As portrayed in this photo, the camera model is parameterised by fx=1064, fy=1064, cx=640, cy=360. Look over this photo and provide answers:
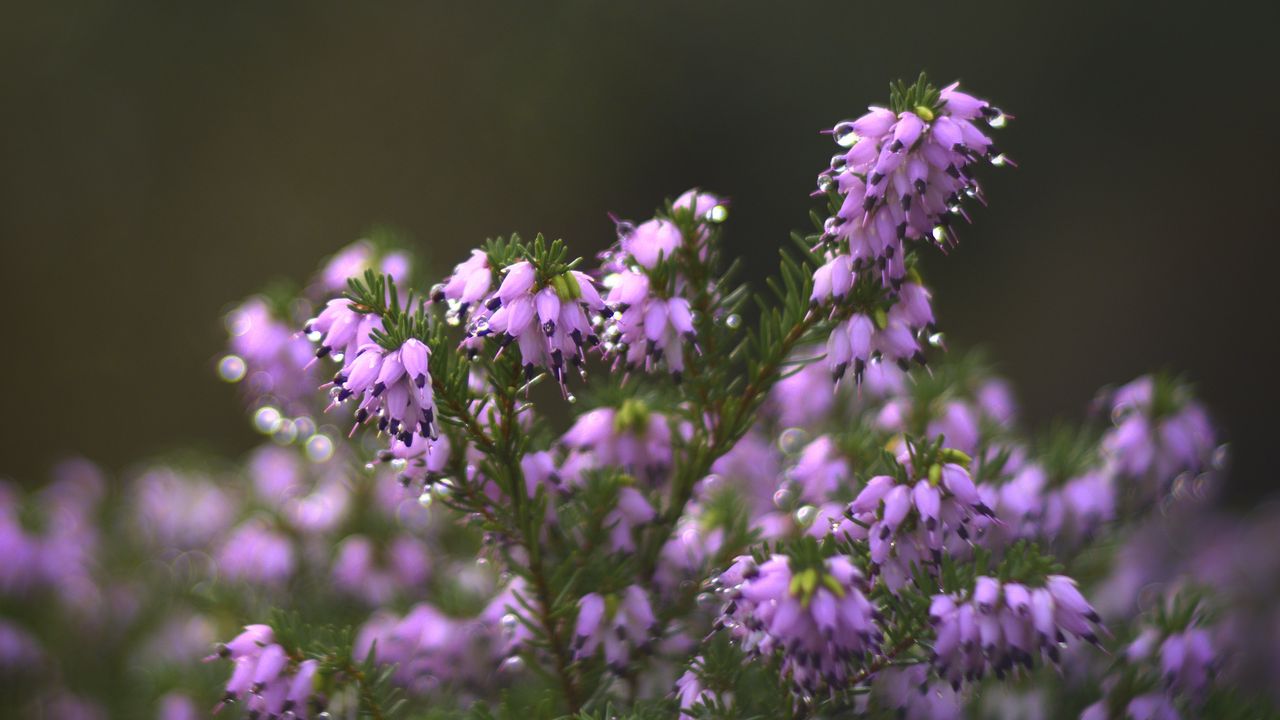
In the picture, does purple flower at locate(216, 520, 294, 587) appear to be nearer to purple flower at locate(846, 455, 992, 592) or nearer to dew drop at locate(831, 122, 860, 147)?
purple flower at locate(846, 455, 992, 592)

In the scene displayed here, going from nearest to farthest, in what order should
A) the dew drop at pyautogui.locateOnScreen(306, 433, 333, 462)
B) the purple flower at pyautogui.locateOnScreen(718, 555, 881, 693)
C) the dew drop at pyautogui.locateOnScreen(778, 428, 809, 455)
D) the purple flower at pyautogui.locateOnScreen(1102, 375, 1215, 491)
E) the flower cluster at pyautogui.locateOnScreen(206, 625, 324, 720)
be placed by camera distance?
the purple flower at pyautogui.locateOnScreen(718, 555, 881, 693) → the flower cluster at pyautogui.locateOnScreen(206, 625, 324, 720) → the purple flower at pyautogui.locateOnScreen(1102, 375, 1215, 491) → the dew drop at pyautogui.locateOnScreen(778, 428, 809, 455) → the dew drop at pyautogui.locateOnScreen(306, 433, 333, 462)

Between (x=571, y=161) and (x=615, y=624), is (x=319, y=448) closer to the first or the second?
(x=615, y=624)

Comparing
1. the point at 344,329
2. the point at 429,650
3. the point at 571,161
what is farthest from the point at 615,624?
the point at 571,161

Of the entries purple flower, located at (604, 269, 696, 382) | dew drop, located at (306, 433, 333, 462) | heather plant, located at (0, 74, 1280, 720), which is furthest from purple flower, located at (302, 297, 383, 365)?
dew drop, located at (306, 433, 333, 462)

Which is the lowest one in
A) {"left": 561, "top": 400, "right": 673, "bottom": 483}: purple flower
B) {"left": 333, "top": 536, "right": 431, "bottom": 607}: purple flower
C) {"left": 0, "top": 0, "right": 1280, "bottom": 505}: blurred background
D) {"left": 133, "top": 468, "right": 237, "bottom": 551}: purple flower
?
{"left": 561, "top": 400, "right": 673, "bottom": 483}: purple flower

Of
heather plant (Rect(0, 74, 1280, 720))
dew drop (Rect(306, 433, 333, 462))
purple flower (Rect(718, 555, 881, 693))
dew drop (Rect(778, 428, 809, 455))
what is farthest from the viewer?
dew drop (Rect(306, 433, 333, 462))

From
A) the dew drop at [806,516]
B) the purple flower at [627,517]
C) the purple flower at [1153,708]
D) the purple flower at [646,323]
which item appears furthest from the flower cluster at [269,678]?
the purple flower at [1153,708]

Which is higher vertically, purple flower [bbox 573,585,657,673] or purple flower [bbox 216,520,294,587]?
purple flower [bbox 216,520,294,587]

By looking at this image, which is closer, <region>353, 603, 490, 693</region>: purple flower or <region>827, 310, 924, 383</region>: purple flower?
<region>827, 310, 924, 383</region>: purple flower

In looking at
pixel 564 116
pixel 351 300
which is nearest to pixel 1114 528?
pixel 351 300
